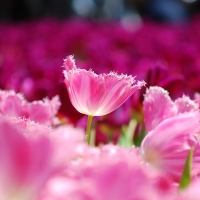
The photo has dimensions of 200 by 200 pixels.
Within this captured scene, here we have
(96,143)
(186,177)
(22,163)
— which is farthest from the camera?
(96,143)

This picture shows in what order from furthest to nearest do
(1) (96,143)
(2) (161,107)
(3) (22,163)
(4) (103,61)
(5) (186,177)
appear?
(4) (103,61)
(1) (96,143)
(2) (161,107)
(5) (186,177)
(3) (22,163)

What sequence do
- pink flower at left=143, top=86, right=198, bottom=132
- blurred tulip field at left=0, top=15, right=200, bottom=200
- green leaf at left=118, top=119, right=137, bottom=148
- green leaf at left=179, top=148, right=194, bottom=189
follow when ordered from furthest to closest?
green leaf at left=118, top=119, right=137, bottom=148, pink flower at left=143, top=86, right=198, bottom=132, green leaf at left=179, top=148, right=194, bottom=189, blurred tulip field at left=0, top=15, right=200, bottom=200

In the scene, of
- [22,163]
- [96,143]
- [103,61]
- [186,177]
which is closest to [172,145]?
[186,177]

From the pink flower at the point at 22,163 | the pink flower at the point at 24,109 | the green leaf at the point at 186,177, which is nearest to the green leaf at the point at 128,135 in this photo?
the pink flower at the point at 24,109

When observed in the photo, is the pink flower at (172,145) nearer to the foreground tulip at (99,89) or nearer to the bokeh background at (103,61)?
the foreground tulip at (99,89)

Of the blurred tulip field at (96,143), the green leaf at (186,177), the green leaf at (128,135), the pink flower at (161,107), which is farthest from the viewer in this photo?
the green leaf at (128,135)

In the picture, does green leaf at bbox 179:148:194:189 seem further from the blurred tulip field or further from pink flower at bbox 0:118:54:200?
pink flower at bbox 0:118:54:200

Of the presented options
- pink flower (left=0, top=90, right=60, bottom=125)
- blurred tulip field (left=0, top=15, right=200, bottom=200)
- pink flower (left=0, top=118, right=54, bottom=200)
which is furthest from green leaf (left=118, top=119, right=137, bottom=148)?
pink flower (left=0, top=118, right=54, bottom=200)

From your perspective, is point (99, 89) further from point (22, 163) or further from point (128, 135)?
point (128, 135)

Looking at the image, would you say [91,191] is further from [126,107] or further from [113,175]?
[126,107]
